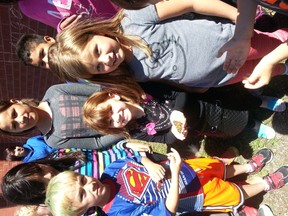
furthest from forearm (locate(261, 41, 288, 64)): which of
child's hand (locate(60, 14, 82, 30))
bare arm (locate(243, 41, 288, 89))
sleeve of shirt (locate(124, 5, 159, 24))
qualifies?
child's hand (locate(60, 14, 82, 30))

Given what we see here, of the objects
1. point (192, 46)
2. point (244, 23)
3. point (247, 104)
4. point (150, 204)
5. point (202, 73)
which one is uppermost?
point (244, 23)

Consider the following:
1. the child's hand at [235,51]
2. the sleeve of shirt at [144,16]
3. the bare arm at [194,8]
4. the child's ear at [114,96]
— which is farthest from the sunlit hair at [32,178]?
the child's hand at [235,51]

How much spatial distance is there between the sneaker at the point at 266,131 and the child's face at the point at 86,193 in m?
1.56

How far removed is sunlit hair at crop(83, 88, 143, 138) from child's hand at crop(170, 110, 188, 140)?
27cm

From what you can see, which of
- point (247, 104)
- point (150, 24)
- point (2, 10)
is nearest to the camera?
point (150, 24)

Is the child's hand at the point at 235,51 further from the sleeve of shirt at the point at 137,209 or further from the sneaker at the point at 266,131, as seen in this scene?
the sneaker at the point at 266,131

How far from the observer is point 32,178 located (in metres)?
2.82

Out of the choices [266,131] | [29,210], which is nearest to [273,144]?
[266,131]

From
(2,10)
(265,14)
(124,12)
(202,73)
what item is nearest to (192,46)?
(202,73)

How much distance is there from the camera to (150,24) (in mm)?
2326

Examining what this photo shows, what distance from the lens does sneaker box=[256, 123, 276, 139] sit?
327 cm

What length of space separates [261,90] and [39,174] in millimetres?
2001

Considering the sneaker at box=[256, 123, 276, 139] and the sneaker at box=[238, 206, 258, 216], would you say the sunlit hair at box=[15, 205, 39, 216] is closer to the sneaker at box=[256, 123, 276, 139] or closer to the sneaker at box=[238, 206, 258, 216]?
the sneaker at box=[238, 206, 258, 216]

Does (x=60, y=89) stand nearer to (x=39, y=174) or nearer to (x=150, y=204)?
(x=39, y=174)
